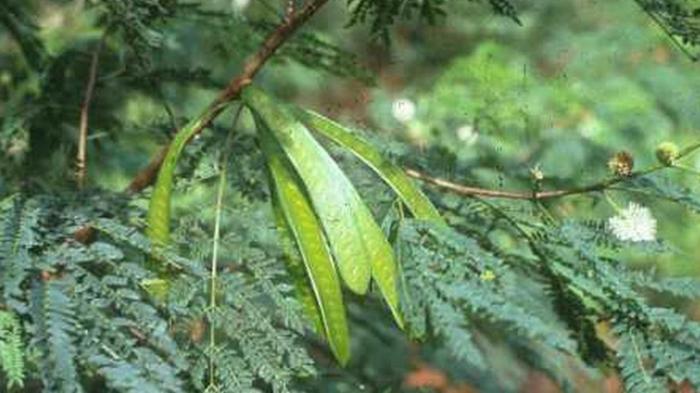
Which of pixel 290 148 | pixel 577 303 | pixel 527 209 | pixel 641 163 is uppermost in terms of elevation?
pixel 290 148

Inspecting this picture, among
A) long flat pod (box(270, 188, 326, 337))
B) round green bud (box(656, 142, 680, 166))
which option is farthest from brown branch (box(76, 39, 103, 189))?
round green bud (box(656, 142, 680, 166))

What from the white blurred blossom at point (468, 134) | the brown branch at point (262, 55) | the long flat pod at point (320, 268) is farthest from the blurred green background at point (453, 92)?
the long flat pod at point (320, 268)

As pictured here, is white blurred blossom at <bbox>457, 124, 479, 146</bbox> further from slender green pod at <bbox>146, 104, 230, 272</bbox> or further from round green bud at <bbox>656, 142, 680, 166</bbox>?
slender green pod at <bbox>146, 104, 230, 272</bbox>

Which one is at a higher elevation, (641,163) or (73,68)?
(73,68)

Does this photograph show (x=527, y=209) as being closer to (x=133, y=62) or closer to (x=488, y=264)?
(x=488, y=264)

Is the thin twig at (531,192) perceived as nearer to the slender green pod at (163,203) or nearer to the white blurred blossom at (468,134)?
the slender green pod at (163,203)

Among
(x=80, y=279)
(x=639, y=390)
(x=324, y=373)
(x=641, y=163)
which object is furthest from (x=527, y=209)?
(x=641, y=163)
